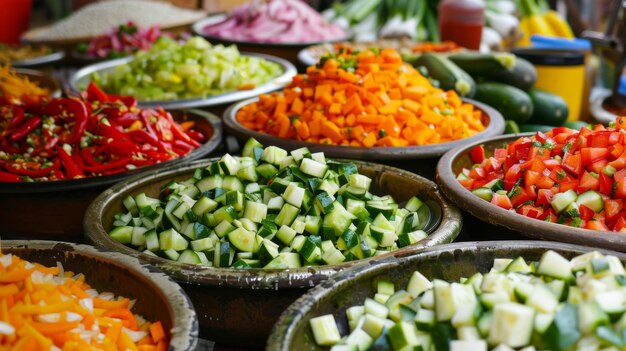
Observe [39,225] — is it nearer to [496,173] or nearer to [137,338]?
[137,338]

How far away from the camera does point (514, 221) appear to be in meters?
1.56

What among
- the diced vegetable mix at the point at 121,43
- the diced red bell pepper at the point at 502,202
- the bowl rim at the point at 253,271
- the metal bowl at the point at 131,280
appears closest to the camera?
the metal bowl at the point at 131,280

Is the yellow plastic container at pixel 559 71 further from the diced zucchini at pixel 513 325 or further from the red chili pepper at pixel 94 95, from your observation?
the diced zucchini at pixel 513 325

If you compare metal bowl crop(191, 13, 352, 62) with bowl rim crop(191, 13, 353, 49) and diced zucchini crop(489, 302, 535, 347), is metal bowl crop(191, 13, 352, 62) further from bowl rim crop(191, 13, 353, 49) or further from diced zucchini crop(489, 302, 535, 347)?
diced zucchini crop(489, 302, 535, 347)

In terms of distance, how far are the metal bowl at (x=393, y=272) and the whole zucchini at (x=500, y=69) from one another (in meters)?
2.02

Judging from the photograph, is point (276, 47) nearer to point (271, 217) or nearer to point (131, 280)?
point (271, 217)

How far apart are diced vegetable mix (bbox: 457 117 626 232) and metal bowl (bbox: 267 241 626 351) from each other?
27cm

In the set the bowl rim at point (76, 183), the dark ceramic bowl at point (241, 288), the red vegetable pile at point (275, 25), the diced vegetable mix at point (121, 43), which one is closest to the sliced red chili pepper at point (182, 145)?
the bowl rim at point (76, 183)

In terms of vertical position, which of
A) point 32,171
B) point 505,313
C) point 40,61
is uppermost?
point 505,313

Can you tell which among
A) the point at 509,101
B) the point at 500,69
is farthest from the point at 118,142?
the point at 500,69

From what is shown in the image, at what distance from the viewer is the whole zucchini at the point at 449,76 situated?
301 cm

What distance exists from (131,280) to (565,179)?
1114 mm

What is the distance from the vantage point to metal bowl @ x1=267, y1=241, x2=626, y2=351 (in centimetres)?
119

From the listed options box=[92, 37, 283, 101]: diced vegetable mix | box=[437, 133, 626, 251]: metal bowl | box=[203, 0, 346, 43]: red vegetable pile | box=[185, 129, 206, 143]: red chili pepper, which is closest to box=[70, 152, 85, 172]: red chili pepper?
box=[185, 129, 206, 143]: red chili pepper
